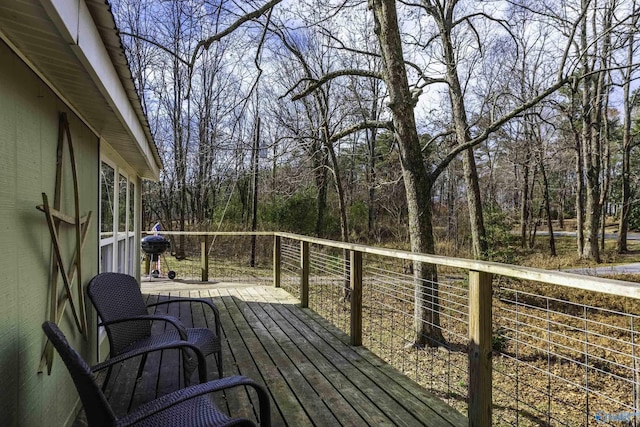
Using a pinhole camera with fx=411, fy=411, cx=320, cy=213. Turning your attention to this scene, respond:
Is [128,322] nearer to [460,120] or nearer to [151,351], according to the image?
[151,351]

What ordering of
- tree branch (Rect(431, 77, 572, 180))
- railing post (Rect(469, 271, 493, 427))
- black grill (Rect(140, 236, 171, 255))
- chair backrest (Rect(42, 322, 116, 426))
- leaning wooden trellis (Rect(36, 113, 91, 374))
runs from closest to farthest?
1. chair backrest (Rect(42, 322, 116, 426))
2. leaning wooden trellis (Rect(36, 113, 91, 374))
3. railing post (Rect(469, 271, 493, 427))
4. tree branch (Rect(431, 77, 572, 180))
5. black grill (Rect(140, 236, 171, 255))

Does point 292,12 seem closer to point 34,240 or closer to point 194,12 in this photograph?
point 194,12

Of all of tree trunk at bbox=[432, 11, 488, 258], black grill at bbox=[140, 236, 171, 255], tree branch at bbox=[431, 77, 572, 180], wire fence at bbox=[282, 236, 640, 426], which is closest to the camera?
wire fence at bbox=[282, 236, 640, 426]

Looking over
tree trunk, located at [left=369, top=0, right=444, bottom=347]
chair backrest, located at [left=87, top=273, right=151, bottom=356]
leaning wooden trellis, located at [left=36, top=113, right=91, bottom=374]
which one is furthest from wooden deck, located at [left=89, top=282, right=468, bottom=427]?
tree trunk, located at [left=369, top=0, right=444, bottom=347]

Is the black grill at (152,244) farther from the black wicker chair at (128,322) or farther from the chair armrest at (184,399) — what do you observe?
the chair armrest at (184,399)

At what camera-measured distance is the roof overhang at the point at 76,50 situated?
1.28 meters

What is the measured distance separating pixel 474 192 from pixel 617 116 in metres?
16.7

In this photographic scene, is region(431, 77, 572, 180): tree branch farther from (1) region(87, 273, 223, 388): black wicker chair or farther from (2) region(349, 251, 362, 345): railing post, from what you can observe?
(1) region(87, 273, 223, 388): black wicker chair

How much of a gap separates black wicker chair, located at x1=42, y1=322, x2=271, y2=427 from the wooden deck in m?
0.83

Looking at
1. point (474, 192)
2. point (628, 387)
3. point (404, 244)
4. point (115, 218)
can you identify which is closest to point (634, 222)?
point (404, 244)

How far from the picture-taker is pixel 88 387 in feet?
4.23

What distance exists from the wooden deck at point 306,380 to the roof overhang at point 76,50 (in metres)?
1.86

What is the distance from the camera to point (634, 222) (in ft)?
81.1

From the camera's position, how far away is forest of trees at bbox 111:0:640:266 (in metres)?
5.92
